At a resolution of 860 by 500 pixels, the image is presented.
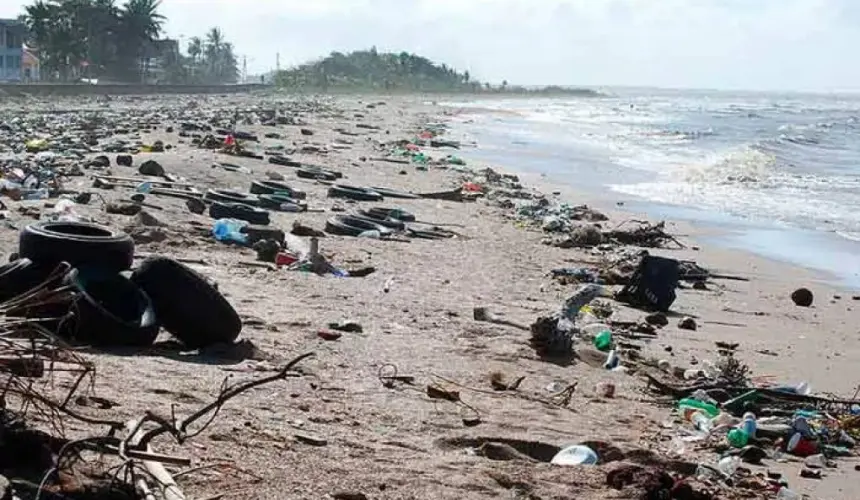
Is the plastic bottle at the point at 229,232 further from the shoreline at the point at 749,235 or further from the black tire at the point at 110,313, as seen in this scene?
the shoreline at the point at 749,235

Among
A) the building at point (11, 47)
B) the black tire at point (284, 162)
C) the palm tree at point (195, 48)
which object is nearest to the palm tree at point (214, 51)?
the palm tree at point (195, 48)

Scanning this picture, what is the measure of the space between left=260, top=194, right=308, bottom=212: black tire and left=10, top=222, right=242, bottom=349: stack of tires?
7.38 metres

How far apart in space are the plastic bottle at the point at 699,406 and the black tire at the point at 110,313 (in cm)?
309

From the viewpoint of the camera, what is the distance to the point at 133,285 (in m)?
6.23

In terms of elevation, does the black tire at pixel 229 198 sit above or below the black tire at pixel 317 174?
above

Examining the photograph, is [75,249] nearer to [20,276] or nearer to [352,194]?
[20,276]

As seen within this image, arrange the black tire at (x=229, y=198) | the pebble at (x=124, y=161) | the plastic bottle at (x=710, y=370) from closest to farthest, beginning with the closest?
the plastic bottle at (x=710, y=370) < the black tire at (x=229, y=198) < the pebble at (x=124, y=161)

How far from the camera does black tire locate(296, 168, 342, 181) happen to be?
18.5 meters

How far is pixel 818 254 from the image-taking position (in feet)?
47.9

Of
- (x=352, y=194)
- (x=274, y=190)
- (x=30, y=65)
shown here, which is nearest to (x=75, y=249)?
(x=274, y=190)

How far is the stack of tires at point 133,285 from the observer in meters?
5.99

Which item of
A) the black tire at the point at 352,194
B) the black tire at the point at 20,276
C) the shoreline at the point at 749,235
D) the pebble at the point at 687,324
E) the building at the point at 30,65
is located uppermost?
the building at the point at 30,65

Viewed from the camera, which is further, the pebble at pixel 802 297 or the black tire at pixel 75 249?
the pebble at pixel 802 297

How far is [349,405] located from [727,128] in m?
51.3
